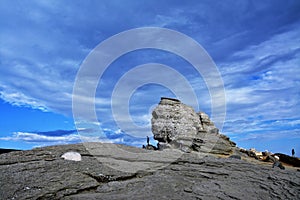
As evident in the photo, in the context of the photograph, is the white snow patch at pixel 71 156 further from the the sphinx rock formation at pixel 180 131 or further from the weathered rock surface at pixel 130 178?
the the sphinx rock formation at pixel 180 131

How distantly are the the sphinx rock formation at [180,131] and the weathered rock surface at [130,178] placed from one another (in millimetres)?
13951

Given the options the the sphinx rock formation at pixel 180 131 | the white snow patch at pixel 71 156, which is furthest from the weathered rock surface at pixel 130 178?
the the sphinx rock formation at pixel 180 131

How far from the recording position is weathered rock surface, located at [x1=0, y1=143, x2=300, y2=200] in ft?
12.6

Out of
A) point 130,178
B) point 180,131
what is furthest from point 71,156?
point 180,131

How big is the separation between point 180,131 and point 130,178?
1621 cm

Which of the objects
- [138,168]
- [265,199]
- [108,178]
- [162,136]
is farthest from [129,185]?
[162,136]

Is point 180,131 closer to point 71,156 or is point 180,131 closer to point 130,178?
point 71,156

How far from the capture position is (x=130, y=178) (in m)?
4.55

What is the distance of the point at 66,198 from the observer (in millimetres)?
3658

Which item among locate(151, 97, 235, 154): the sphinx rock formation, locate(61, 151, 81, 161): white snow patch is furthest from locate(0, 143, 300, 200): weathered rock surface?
locate(151, 97, 235, 154): the sphinx rock formation

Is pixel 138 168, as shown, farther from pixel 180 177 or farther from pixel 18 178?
pixel 18 178

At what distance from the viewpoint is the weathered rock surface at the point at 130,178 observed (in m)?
3.85

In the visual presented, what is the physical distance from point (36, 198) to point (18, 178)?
2.27 ft

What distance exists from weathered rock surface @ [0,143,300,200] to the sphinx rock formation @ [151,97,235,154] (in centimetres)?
1395
